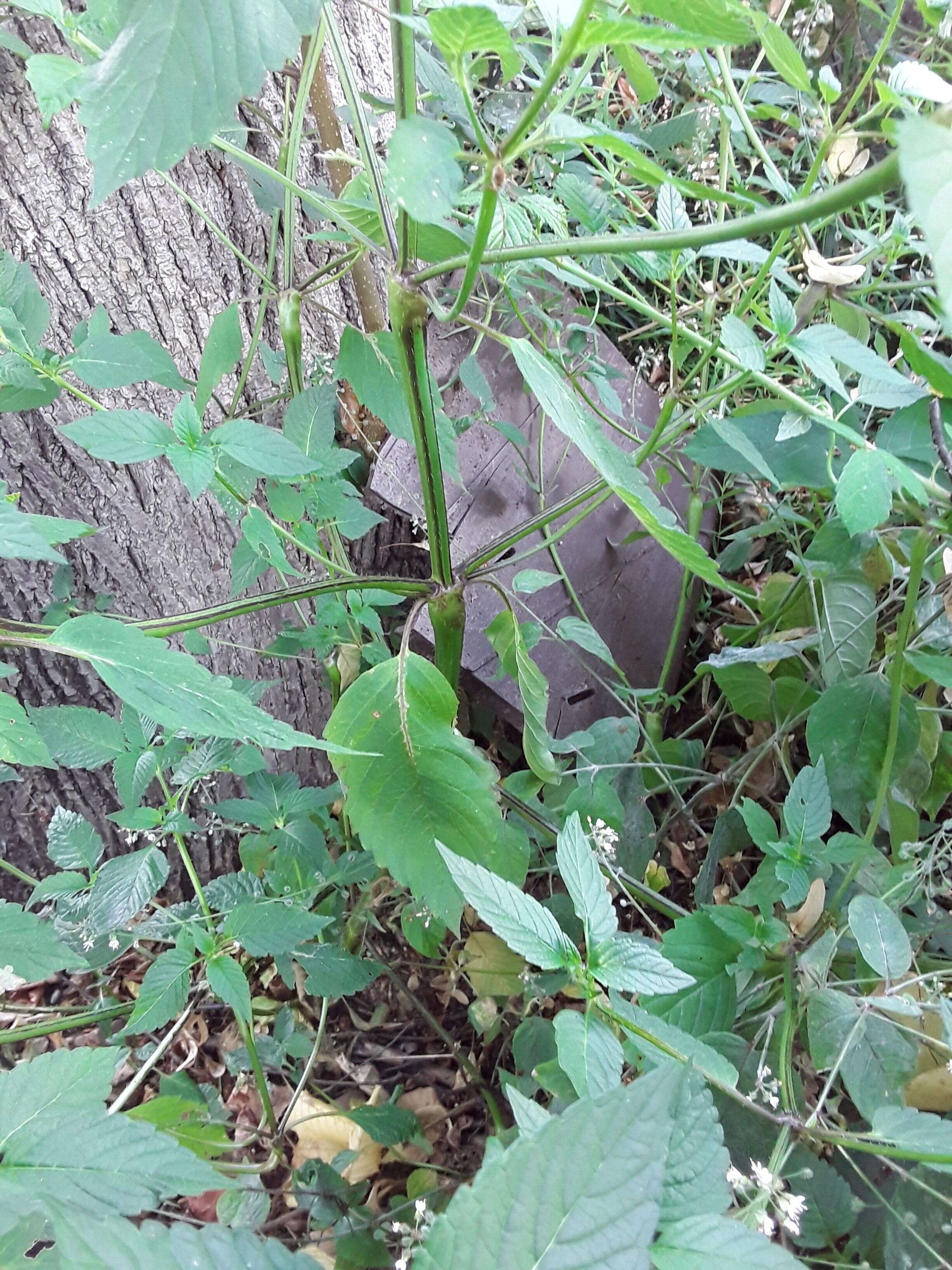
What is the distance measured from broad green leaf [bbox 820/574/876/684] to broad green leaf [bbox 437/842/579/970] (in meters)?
0.68

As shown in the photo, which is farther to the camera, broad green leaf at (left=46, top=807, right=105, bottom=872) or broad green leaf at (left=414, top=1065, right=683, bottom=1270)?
broad green leaf at (left=46, top=807, right=105, bottom=872)

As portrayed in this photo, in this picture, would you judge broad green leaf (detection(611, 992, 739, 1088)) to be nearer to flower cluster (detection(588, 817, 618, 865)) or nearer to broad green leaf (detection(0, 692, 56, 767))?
flower cluster (detection(588, 817, 618, 865))

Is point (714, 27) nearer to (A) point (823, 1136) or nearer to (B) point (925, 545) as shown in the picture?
(B) point (925, 545)

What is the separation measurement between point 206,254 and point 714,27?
3.33ft

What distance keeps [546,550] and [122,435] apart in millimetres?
867

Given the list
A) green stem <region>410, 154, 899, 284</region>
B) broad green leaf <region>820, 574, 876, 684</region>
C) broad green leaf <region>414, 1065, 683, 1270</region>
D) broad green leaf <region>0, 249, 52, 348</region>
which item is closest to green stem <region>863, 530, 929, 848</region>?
broad green leaf <region>820, 574, 876, 684</region>

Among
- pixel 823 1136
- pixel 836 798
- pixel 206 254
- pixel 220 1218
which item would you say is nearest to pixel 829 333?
pixel 836 798

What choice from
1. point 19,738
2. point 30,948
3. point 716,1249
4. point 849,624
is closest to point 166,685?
point 19,738

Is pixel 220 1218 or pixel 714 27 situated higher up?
pixel 714 27

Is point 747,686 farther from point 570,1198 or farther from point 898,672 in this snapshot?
point 570,1198

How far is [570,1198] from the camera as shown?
1.19 ft

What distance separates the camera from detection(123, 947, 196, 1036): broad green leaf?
32.2 inches

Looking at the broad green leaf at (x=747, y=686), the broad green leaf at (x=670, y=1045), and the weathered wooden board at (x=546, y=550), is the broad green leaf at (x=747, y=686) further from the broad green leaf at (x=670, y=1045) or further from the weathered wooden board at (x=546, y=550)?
the broad green leaf at (x=670, y=1045)

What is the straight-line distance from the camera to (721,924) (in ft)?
2.65
